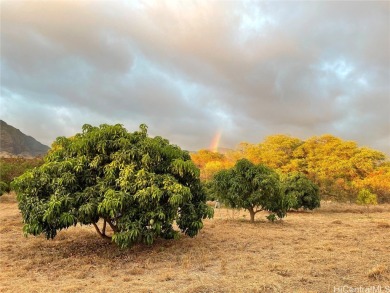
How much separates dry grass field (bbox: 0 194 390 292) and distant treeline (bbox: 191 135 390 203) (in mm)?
25485

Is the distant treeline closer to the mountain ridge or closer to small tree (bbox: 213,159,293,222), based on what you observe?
small tree (bbox: 213,159,293,222)

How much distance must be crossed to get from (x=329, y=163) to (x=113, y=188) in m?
43.2

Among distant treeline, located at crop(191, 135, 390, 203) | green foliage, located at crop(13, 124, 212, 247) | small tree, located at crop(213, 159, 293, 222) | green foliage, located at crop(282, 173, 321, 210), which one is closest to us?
green foliage, located at crop(13, 124, 212, 247)

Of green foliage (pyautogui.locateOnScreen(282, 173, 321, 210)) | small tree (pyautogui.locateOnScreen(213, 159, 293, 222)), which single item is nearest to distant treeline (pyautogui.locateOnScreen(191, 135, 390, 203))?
green foliage (pyautogui.locateOnScreen(282, 173, 321, 210))

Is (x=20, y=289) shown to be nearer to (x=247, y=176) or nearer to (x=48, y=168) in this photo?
(x=48, y=168)

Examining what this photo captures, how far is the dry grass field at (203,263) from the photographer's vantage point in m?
6.73

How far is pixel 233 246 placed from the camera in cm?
1080

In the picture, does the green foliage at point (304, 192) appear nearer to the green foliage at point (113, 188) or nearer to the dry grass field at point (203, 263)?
the dry grass field at point (203, 263)

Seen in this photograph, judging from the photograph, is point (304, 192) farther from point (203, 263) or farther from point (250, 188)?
point (203, 263)

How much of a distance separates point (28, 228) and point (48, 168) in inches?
66.2

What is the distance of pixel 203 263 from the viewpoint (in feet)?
28.0

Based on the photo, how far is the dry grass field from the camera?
6.73 m

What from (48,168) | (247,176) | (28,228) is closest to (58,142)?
(48,168)

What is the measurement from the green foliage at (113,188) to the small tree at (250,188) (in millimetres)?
6658
